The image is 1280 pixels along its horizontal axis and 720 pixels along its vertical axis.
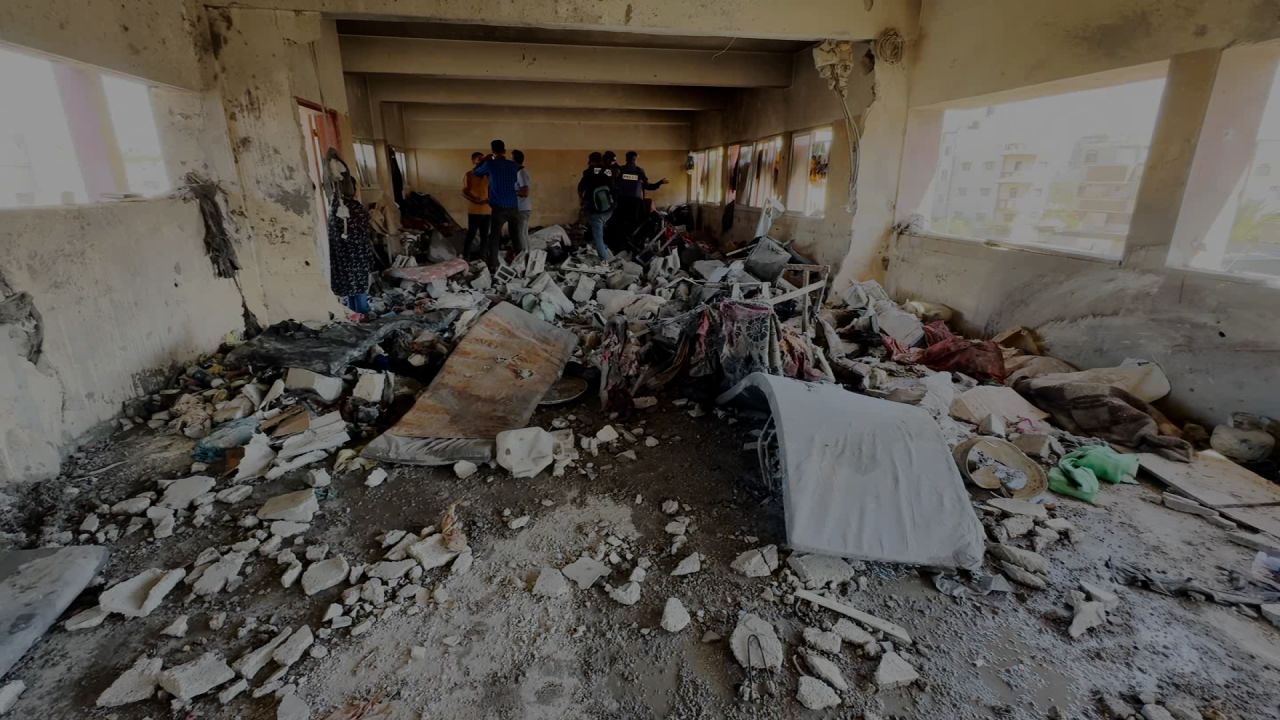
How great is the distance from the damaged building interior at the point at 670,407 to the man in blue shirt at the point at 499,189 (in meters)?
1.48

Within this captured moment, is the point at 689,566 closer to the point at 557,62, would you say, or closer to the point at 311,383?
the point at 311,383

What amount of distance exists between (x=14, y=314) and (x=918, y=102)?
6.76 meters

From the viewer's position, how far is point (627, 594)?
6.88 feet

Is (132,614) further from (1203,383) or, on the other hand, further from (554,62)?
(554,62)

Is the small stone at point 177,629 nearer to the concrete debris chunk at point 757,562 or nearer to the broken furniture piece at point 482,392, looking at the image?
the broken furniture piece at point 482,392

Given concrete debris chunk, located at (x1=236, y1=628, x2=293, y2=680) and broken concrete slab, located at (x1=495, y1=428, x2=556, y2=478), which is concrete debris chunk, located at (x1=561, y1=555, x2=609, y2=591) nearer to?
broken concrete slab, located at (x1=495, y1=428, x2=556, y2=478)

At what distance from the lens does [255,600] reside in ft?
6.81

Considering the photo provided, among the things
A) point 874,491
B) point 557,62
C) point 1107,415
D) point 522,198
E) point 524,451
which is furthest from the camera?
point 522,198

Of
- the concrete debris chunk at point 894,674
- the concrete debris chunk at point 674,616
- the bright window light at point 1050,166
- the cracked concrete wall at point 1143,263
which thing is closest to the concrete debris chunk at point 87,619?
the concrete debris chunk at point 674,616

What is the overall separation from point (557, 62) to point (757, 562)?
6916mm

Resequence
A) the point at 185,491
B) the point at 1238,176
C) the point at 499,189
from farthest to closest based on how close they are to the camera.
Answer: the point at 499,189 → the point at 1238,176 → the point at 185,491

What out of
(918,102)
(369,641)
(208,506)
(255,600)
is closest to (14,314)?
(208,506)

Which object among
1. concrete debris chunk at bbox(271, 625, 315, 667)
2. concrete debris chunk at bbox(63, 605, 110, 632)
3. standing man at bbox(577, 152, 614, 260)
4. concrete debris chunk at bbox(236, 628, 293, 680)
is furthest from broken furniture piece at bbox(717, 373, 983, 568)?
standing man at bbox(577, 152, 614, 260)

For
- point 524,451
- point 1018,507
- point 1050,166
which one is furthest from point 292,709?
point 1050,166
